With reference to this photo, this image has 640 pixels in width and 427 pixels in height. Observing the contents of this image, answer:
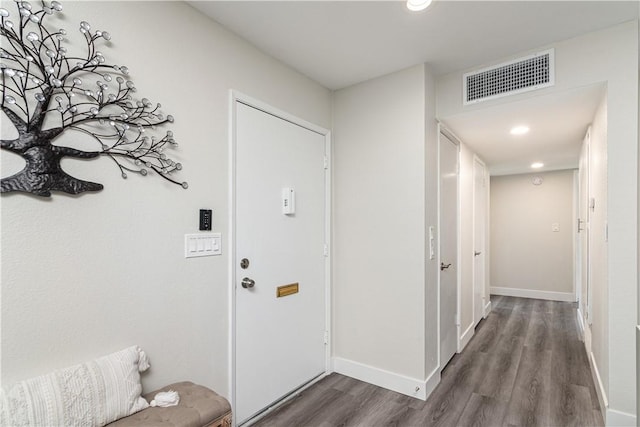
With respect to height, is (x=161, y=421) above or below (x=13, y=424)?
below

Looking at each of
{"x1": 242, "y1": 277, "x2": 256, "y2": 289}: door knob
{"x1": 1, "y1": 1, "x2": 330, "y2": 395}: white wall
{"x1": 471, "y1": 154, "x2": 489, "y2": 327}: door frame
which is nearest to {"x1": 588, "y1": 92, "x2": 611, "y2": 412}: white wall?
{"x1": 471, "y1": 154, "x2": 489, "y2": 327}: door frame

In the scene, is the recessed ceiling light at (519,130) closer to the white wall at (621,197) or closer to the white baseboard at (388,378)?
the white wall at (621,197)

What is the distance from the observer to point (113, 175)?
146 centimetres

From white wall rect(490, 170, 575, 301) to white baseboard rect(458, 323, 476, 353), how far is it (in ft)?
8.03

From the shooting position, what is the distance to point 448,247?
118 inches

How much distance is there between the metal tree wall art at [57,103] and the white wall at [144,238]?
0.05 meters

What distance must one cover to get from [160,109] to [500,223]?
228 inches

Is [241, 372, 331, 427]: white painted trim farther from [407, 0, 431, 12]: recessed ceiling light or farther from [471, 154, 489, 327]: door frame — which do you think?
[407, 0, 431, 12]: recessed ceiling light

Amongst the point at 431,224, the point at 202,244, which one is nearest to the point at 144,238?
the point at 202,244

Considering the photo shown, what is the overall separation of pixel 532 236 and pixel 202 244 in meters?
5.65

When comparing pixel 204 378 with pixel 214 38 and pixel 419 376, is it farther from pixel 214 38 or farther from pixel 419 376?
pixel 214 38

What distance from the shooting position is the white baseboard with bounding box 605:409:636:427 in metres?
1.85

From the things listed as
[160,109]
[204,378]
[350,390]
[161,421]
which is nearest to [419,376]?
[350,390]

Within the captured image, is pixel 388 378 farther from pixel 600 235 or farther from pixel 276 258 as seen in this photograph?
pixel 600 235
